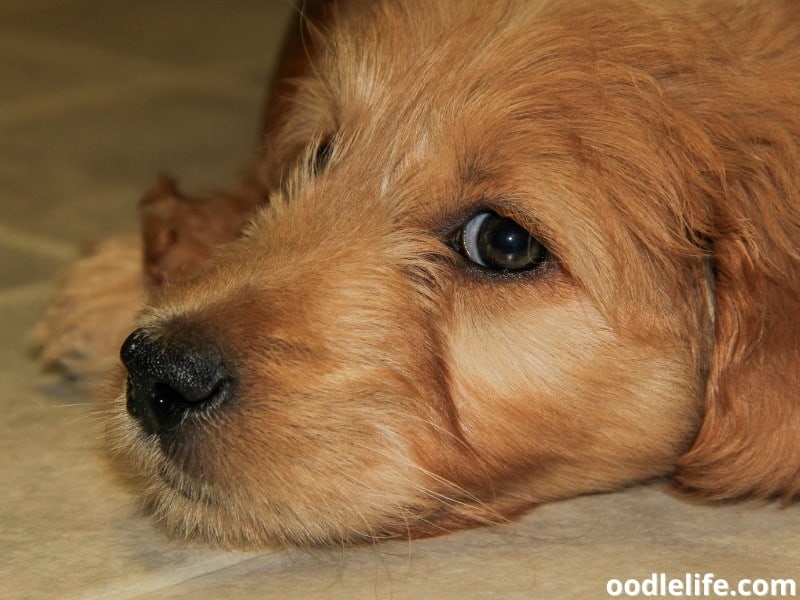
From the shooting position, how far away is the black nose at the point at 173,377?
2133 mm

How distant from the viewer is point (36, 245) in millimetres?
3949

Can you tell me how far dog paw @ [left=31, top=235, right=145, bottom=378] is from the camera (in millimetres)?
3176

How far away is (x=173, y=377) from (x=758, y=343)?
1.00 meters

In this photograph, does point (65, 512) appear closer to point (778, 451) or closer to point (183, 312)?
point (183, 312)

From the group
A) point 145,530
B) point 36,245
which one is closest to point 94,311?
point 36,245

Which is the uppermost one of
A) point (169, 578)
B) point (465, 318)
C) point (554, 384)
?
point (465, 318)

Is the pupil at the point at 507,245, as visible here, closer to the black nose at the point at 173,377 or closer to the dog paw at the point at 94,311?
the black nose at the point at 173,377

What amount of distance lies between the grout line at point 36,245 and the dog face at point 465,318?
5.23 feet

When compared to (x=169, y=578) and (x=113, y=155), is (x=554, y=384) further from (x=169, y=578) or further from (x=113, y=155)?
(x=113, y=155)

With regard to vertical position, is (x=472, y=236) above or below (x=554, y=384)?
above

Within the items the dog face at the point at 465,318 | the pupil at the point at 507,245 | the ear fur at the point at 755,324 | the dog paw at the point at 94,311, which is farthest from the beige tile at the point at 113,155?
the ear fur at the point at 755,324

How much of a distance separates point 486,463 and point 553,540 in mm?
211

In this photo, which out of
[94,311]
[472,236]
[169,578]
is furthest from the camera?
[94,311]

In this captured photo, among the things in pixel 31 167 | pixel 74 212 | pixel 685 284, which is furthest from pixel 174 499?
pixel 31 167
